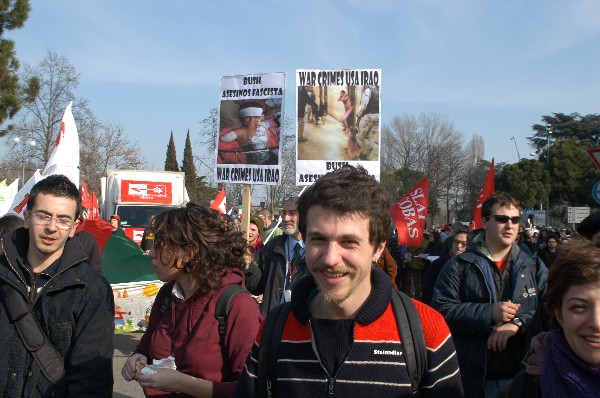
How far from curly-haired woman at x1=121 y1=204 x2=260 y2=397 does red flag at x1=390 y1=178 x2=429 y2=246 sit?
28.4 feet

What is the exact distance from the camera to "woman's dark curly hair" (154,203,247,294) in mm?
3176

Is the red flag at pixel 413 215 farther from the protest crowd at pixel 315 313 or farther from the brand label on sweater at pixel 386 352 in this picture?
the brand label on sweater at pixel 386 352

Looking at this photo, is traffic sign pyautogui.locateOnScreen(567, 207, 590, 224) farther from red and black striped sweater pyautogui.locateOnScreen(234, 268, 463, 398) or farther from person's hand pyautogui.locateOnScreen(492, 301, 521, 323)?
red and black striped sweater pyautogui.locateOnScreen(234, 268, 463, 398)

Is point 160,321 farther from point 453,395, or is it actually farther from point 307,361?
point 453,395

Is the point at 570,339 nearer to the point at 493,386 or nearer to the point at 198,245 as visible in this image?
the point at 198,245

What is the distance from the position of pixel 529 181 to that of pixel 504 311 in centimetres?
3840

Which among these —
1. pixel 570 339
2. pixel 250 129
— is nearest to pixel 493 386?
pixel 570 339

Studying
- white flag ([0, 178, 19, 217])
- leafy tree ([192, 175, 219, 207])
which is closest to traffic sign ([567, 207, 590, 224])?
white flag ([0, 178, 19, 217])

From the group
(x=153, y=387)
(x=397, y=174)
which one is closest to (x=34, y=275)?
(x=153, y=387)

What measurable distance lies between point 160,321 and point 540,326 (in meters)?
1.89

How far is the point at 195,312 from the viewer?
10.2 feet

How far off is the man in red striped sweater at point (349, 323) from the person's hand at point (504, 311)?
2.00 metres

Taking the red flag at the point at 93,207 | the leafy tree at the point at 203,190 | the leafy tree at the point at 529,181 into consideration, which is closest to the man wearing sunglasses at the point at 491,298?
the red flag at the point at 93,207

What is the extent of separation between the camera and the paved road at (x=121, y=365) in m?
7.32
